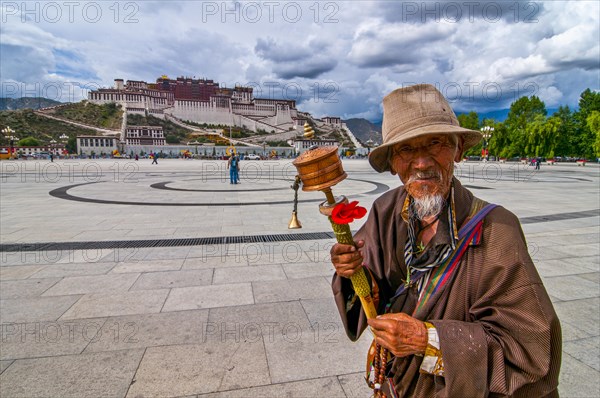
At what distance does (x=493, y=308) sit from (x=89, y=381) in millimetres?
2784

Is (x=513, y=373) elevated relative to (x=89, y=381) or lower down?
elevated

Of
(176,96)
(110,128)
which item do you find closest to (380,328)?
(110,128)

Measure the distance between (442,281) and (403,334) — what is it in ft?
0.86

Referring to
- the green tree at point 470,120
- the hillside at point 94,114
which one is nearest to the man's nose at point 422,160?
the green tree at point 470,120

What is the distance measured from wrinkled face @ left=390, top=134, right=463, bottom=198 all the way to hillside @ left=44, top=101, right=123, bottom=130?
115m

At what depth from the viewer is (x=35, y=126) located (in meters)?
110

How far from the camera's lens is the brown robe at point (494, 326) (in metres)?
1.14

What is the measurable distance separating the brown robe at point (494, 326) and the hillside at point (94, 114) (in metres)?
115

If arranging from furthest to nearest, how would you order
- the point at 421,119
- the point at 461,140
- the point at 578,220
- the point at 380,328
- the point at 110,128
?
the point at 110,128 → the point at 578,220 → the point at 461,140 → the point at 421,119 → the point at 380,328

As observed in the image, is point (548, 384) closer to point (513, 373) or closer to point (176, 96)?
point (513, 373)

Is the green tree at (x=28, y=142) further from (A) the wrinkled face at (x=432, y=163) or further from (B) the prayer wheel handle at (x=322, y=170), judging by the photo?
(A) the wrinkled face at (x=432, y=163)

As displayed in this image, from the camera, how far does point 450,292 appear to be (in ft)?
4.26

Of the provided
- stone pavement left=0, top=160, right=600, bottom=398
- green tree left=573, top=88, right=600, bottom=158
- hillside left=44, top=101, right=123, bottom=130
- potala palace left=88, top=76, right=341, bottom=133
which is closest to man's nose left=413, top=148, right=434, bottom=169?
stone pavement left=0, top=160, right=600, bottom=398

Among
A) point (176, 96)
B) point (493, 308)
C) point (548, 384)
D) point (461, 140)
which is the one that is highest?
point (176, 96)
